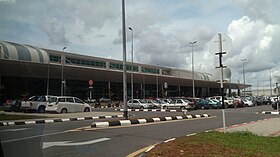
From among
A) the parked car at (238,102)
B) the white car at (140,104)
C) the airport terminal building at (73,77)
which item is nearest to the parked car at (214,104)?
the parked car at (238,102)

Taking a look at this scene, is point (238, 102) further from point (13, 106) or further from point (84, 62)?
point (84, 62)

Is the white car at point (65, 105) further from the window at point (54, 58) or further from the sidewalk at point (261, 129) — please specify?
the window at point (54, 58)

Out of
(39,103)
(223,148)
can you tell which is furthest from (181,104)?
(223,148)

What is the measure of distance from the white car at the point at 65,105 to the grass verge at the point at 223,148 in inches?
697

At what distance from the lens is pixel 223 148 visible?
7.76 meters

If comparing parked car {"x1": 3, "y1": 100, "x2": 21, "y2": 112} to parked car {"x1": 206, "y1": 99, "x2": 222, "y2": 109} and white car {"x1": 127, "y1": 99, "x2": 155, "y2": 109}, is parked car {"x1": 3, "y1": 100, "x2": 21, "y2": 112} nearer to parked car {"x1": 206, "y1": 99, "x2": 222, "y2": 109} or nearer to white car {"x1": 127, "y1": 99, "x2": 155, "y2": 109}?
white car {"x1": 127, "y1": 99, "x2": 155, "y2": 109}

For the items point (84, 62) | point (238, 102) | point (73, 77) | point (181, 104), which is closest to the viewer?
point (181, 104)

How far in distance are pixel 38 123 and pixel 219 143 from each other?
1179 cm

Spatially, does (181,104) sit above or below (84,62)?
below

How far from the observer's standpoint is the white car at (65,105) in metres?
24.9

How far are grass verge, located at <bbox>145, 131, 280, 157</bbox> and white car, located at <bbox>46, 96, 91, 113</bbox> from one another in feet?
58.1

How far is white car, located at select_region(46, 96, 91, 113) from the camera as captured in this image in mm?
24938

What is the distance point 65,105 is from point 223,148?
1954 centimetres

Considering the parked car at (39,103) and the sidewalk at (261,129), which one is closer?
the sidewalk at (261,129)
